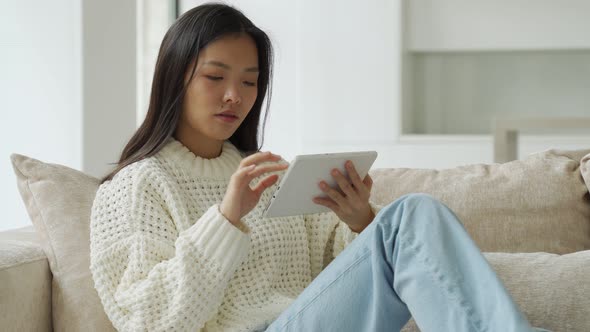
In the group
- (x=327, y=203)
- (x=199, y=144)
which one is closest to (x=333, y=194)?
(x=327, y=203)

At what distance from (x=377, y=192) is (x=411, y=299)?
64cm

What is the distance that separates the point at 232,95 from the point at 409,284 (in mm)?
563

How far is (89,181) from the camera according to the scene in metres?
1.86

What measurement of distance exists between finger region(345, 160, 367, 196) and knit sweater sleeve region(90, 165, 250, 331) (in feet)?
0.84

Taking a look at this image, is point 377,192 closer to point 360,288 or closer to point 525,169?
point 525,169

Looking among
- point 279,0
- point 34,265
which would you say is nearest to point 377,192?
point 34,265

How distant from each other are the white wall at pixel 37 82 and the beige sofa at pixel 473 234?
1169 mm

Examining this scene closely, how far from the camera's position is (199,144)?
74.6 inches

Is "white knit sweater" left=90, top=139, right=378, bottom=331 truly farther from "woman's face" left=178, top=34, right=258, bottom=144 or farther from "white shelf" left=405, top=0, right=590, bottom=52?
"white shelf" left=405, top=0, right=590, bottom=52

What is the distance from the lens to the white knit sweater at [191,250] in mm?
1548

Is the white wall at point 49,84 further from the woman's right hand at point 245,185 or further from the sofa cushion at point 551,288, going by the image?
the sofa cushion at point 551,288

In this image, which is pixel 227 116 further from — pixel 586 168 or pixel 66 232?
pixel 586 168

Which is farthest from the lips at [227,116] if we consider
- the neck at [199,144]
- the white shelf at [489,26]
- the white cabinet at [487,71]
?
the white shelf at [489,26]

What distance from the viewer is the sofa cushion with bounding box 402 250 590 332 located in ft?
5.40
